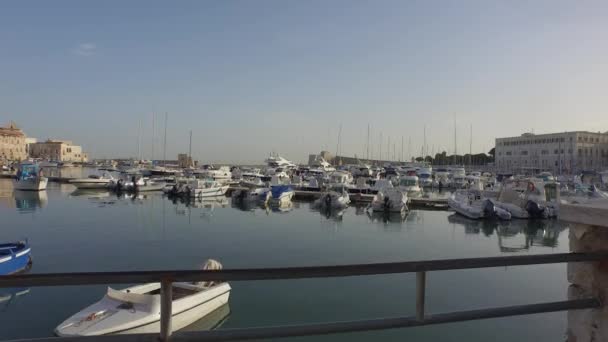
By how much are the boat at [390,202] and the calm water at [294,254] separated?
7.04ft

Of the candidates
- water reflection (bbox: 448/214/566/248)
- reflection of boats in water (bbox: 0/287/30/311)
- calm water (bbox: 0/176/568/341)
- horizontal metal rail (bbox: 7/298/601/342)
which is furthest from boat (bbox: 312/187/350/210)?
horizontal metal rail (bbox: 7/298/601/342)

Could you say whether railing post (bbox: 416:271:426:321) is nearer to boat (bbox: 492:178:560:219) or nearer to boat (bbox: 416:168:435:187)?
boat (bbox: 492:178:560:219)

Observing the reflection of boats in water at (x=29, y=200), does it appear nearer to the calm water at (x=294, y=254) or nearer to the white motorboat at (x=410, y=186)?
the calm water at (x=294, y=254)

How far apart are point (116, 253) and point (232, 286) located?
9.76 m

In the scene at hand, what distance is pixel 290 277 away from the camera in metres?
2.52

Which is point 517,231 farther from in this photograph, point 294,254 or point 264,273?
point 264,273

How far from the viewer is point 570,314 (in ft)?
11.7

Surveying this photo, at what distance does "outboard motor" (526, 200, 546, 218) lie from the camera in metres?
37.2

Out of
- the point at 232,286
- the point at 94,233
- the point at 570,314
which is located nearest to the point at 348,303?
the point at 232,286

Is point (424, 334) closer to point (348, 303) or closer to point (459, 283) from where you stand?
point (348, 303)

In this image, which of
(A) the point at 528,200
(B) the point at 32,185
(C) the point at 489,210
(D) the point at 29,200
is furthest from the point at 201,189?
(A) the point at 528,200

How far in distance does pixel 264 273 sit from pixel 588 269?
8.84 ft

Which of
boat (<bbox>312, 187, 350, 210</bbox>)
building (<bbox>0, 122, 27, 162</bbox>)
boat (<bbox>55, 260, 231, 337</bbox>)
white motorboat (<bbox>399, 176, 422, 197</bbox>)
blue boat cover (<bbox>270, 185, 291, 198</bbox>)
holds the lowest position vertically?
boat (<bbox>55, 260, 231, 337</bbox>)

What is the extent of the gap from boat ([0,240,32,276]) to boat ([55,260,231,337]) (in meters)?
7.36
